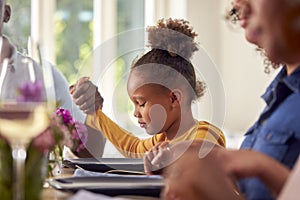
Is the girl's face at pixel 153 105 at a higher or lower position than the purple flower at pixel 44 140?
lower

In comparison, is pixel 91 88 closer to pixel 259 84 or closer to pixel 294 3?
pixel 294 3

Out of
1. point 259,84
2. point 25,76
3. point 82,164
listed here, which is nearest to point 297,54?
point 25,76

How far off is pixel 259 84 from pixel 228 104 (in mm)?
258

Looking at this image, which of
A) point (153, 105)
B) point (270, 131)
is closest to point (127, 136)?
point (153, 105)

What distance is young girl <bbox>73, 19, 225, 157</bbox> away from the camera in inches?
74.5

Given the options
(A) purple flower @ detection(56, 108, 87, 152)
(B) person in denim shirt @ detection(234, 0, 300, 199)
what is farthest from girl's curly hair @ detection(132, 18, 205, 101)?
(B) person in denim shirt @ detection(234, 0, 300, 199)

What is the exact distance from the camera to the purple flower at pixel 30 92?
0.89 m

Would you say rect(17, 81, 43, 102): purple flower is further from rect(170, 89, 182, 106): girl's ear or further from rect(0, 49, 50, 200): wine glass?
rect(170, 89, 182, 106): girl's ear

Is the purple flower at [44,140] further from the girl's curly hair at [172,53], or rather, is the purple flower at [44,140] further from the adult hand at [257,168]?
the girl's curly hair at [172,53]

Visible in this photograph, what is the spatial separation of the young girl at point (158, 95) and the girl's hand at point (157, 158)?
1.51 feet

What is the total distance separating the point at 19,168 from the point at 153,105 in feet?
3.29

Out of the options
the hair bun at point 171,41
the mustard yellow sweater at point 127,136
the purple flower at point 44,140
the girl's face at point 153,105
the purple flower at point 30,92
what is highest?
the hair bun at point 171,41

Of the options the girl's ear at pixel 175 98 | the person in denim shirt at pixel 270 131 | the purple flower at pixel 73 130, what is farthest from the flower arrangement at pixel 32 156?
the girl's ear at pixel 175 98

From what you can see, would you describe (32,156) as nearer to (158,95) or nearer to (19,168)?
(19,168)
